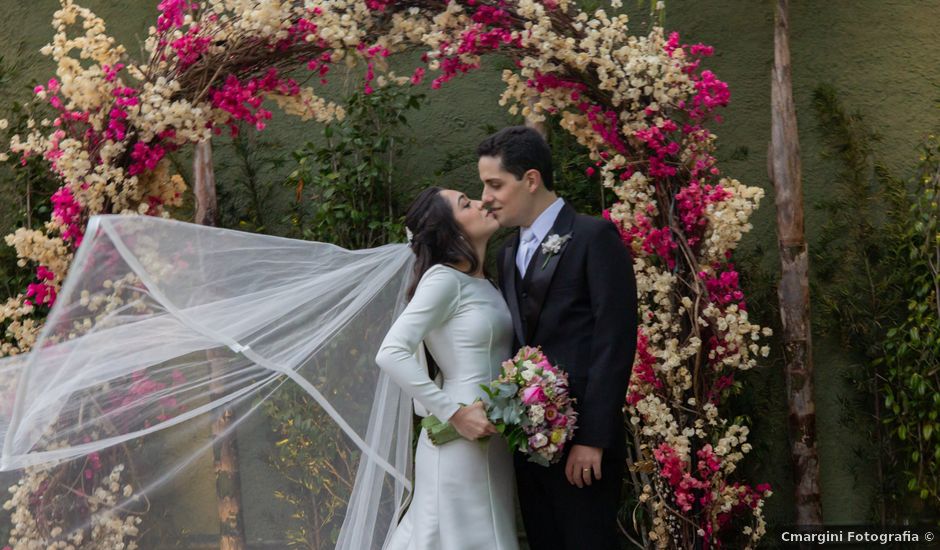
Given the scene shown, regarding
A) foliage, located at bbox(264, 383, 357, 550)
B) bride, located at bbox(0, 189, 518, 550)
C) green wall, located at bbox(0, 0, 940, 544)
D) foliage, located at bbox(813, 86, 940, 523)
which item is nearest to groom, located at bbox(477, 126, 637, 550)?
bride, located at bbox(0, 189, 518, 550)

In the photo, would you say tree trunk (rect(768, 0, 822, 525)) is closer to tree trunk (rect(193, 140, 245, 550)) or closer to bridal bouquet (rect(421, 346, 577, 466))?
bridal bouquet (rect(421, 346, 577, 466))

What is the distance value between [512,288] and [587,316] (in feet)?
1.03

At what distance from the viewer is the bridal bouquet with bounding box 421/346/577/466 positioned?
3.17 metres

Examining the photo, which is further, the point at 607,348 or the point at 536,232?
the point at 536,232

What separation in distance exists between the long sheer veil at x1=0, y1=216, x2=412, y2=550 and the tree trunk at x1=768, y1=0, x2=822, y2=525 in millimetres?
2042

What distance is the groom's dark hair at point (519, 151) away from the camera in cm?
348

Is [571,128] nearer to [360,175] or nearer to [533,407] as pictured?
[360,175]

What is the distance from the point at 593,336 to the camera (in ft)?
11.0

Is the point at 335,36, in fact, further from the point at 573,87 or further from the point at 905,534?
the point at 905,534

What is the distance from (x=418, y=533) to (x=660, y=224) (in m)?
1.74

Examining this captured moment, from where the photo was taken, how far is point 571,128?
429 cm

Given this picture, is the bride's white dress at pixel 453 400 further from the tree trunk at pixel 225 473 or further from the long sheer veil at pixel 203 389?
the tree trunk at pixel 225 473

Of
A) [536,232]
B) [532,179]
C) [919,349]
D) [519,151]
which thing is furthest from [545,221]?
[919,349]

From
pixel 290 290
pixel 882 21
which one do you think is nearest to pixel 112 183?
pixel 290 290
